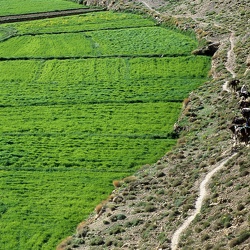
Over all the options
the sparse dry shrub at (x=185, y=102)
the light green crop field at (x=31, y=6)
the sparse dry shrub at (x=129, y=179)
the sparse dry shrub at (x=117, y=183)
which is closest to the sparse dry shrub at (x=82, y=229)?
the sparse dry shrub at (x=117, y=183)

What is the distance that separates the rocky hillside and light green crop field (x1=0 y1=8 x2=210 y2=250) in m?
2.34

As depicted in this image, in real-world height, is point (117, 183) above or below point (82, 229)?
above

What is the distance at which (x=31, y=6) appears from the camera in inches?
4596

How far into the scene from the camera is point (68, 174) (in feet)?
168

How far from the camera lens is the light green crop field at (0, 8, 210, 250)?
1833 inches

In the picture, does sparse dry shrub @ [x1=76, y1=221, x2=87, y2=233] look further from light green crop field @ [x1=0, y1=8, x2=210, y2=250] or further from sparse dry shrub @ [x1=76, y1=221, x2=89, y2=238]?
light green crop field @ [x1=0, y1=8, x2=210, y2=250]

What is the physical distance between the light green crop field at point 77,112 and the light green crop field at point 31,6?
47.1 ft

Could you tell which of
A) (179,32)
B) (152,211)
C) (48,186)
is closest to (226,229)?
(152,211)

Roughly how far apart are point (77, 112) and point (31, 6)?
58524mm

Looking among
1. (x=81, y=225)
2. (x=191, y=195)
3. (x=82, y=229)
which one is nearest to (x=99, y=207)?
(x=81, y=225)

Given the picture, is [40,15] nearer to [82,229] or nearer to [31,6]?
[31,6]

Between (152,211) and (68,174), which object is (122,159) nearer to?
(68,174)

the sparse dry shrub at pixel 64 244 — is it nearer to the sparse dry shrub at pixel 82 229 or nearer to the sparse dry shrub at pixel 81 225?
the sparse dry shrub at pixel 82 229

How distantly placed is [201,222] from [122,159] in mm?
19080
